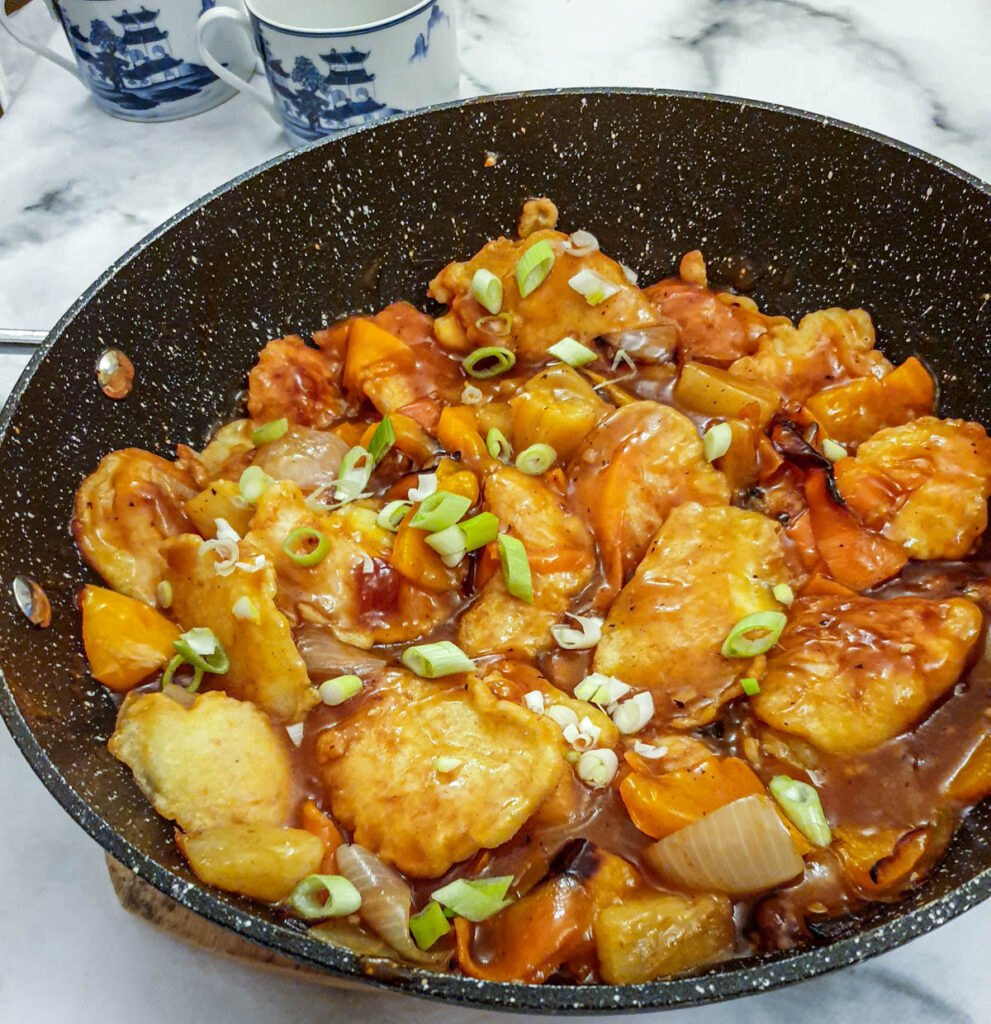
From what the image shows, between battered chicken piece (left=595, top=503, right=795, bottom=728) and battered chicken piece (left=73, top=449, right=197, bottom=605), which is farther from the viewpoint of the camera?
battered chicken piece (left=73, top=449, right=197, bottom=605)

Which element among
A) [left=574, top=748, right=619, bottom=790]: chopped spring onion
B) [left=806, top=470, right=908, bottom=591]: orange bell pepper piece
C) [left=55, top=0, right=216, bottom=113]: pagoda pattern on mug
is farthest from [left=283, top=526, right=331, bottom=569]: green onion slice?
[left=55, top=0, right=216, bottom=113]: pagoda pattern on mug

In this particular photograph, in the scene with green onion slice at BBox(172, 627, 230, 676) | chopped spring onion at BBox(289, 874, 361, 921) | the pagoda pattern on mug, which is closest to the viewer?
chopped spring onion at BBox(289, 874, 361, 921)

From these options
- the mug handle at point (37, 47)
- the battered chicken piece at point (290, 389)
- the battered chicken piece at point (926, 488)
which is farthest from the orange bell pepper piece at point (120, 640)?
the mug handle at point (37, 47)

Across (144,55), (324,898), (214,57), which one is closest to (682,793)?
(324,898)

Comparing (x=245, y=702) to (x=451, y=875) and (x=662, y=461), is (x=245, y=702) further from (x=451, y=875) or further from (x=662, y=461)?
(x=662, y=461)

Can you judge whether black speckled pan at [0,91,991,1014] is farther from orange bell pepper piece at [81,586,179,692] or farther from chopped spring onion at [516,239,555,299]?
chopped spring onion at [516,239,555,299]

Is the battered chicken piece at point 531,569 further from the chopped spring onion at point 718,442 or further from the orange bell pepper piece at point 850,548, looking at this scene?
the orange bell pepper piece at point 850,548

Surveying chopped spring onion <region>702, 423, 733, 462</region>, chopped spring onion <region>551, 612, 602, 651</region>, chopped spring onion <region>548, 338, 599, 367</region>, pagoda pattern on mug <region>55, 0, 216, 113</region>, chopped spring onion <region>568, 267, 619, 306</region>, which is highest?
pagoda pattern on mug <region>55, 0, 216, 113</region>
